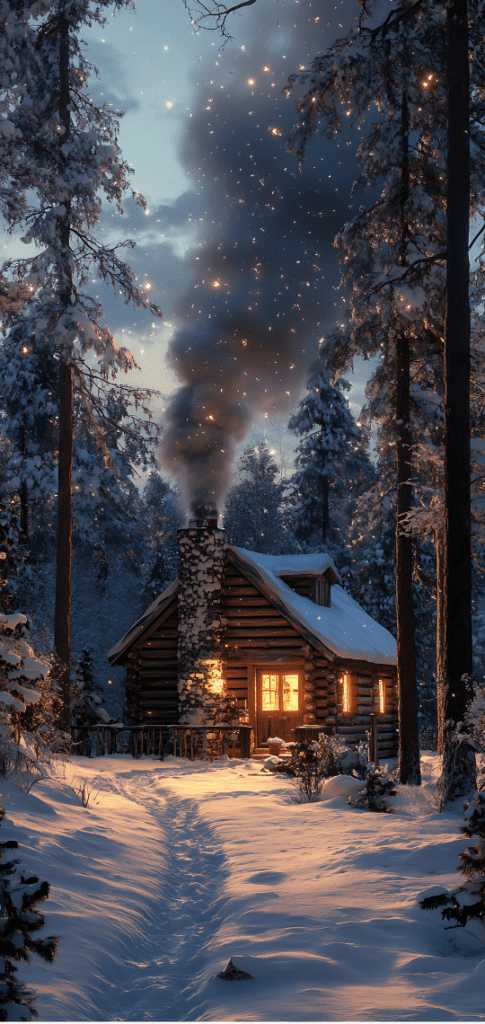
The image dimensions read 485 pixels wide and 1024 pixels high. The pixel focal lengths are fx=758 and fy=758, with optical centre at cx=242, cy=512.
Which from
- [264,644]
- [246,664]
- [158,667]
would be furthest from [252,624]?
[158,667]

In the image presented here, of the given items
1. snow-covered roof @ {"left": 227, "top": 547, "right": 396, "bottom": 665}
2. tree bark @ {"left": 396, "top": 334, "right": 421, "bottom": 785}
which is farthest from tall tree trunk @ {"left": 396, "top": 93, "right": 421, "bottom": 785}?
snow-covered roof @ {"left": 227, "top": 547, "right": 396, "bottom": 665}

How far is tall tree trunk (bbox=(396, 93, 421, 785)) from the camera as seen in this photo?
1455 cm

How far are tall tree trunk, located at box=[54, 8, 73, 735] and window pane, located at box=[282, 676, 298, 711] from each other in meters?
6.57

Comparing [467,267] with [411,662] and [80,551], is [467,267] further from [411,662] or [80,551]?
[80,551]

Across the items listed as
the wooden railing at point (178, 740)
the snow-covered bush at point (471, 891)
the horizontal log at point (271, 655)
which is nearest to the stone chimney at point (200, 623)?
the wooden railing at point (178, 740)

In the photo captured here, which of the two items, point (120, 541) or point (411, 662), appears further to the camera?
point (120, 541)

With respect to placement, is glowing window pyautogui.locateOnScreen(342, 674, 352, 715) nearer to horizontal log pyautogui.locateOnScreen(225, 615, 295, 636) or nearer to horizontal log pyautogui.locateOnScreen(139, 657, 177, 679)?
horizontal log pyautogui.locateOnScreen(225, 615, 295, 636)

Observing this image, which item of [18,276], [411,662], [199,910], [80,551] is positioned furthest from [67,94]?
[80,551]

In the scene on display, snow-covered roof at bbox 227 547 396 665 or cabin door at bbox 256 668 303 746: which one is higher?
snow-covered roof at bbox 227 547 396 665

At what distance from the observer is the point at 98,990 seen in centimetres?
439

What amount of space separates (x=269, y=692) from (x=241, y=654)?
1.42 meters

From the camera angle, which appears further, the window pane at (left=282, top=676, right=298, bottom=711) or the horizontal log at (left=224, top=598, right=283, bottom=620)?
the window pane at (left=282, top=676, right=298, bottom=711)

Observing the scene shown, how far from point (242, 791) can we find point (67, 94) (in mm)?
15310

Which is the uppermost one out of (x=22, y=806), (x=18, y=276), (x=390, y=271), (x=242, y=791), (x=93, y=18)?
(x=93, y=18)
